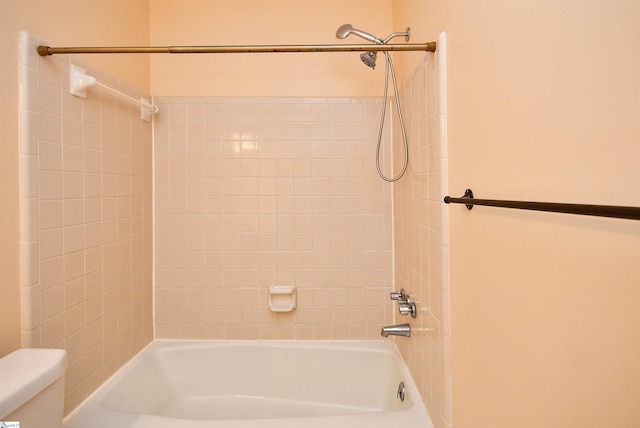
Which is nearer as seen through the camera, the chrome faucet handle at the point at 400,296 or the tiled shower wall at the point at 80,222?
the tiled shower wall at the point at 80,222

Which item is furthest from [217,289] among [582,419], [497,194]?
[582,419]

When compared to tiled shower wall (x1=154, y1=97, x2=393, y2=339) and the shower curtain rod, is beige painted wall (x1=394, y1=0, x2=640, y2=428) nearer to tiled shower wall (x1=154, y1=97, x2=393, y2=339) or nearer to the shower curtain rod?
the shower curtain rod

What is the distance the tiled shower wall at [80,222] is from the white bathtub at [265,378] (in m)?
0.22

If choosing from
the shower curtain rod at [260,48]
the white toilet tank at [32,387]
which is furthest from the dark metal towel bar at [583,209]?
the white toilet tank at [32,387]

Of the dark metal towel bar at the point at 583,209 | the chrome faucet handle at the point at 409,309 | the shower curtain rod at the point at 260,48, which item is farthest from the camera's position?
the chrome faucet handle at the point at 409,309

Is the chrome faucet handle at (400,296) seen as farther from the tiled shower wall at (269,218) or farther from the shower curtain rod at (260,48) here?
the shower curtain rod at (260,48)

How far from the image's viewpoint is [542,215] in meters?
0.61

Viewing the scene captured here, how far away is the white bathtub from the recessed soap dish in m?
0.22

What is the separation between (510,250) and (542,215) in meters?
0.13

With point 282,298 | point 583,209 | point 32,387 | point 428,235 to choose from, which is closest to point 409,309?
point 428,235

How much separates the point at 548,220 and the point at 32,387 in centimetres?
124

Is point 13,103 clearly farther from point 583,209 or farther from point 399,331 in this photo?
point 399,331

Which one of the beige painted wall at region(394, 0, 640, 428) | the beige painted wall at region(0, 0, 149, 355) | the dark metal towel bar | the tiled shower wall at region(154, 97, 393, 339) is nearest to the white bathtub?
the tiled shower wall at region(154, 97, 393, 339)

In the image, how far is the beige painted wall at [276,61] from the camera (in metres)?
2.00
